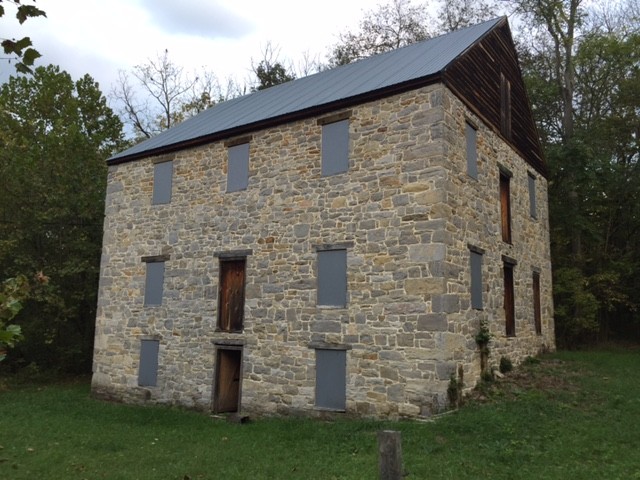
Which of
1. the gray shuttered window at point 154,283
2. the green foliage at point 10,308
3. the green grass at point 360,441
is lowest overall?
A: the green grass at point 360,441

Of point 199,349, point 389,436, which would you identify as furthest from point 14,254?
point 389,436

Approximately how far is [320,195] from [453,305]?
3915 mm

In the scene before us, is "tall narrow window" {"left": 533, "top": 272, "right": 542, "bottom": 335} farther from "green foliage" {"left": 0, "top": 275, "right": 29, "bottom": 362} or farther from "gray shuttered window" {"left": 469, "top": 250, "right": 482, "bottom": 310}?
"green foliage" {"left": 0, "top": 275, "right": 29, "bottom": 362}

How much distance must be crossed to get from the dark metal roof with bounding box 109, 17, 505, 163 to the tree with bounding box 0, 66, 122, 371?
15.7 ft

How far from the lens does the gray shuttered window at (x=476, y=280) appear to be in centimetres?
1205

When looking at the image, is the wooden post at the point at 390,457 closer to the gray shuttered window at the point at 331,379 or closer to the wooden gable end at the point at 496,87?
the gray shuttered window at the point at 331,379

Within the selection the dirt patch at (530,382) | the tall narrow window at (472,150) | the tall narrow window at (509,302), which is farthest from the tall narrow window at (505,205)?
the dirt patch at (530,382)

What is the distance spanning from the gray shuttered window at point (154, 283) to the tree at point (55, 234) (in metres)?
5.42

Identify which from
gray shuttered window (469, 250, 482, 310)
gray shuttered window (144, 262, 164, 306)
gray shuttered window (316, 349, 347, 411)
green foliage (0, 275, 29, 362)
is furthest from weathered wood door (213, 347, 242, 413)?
green foliage (0, 275, 29, 362)

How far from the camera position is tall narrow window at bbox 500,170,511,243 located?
48.0 feet

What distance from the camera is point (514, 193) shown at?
50.8ft

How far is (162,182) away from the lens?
1589 centimetres

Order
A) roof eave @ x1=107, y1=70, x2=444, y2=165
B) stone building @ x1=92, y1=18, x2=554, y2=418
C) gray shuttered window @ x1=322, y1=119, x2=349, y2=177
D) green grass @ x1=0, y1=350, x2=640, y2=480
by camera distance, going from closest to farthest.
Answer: green grass @ x1=0, y1=350, x2=640, y2=480 → stone building @ x1=92, y1=18, x2=554, y2=418 → roof eave @ x1=107, y1=70, x2=444, y2=165 → gray shuttered window @ x1=322, y1=119, x2=349, y2=177

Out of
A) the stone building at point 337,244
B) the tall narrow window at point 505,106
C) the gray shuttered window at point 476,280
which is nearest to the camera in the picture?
the stone building at point 337,244
